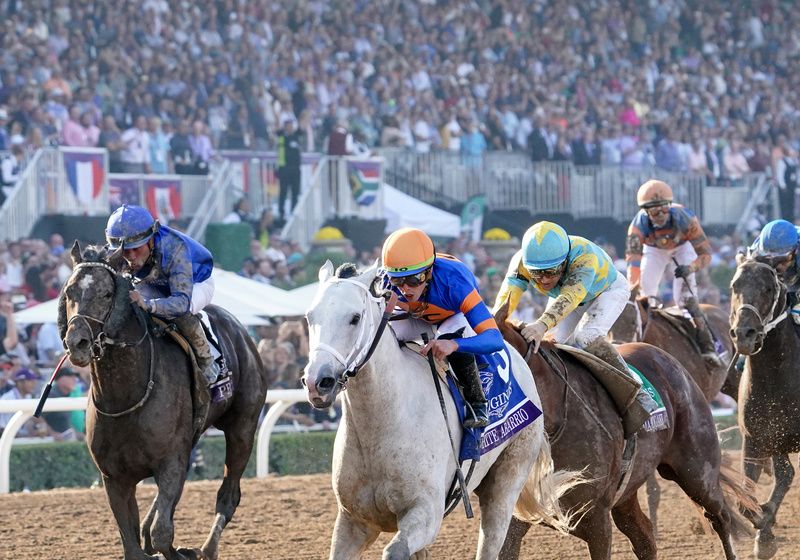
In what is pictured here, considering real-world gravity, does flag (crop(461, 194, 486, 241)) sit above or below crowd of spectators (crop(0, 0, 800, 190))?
below

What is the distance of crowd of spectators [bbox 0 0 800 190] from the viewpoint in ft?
48.1

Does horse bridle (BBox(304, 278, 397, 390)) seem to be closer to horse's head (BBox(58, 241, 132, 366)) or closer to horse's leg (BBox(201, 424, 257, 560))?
horse's head (BBox(58, 241, 132, 366))

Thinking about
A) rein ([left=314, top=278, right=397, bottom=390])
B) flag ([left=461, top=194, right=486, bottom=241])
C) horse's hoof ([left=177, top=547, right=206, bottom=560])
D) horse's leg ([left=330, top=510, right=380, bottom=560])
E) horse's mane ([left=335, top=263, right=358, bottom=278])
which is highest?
horse's mane ([left=335, top=263, right=358, bottom=278])

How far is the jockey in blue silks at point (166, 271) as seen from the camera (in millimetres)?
5770

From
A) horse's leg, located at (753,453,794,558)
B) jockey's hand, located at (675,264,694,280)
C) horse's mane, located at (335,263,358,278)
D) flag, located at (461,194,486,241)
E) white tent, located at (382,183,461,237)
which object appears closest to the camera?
horse's mane, located at (335,263,358,278)

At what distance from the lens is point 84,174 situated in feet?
44.3

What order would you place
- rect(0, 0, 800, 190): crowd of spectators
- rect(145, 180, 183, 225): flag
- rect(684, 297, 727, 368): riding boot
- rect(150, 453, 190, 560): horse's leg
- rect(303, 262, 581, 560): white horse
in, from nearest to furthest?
rect(303, 262, 581, 560): white horse
rect(150, 453, 190, 560): horse's leg
rect(684, 297, 727, 368): riding boot
rect(145, 180, 183, 225): flag
rect(0, 0, 800, 190): crowd of spectators

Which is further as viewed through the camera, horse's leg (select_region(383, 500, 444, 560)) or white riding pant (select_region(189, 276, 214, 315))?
white riding pant (select_region(189, 276, 214, 315))

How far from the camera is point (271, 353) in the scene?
12109 mm

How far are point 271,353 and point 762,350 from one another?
6.08 meters

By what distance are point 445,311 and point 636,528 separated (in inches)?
71.7

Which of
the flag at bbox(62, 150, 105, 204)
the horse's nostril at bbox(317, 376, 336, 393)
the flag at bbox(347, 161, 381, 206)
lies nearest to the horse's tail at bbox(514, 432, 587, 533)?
the horse's nostril at bbox(317, 376, 336, 393)

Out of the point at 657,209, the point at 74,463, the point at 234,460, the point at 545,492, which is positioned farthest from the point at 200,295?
the point at 74,463

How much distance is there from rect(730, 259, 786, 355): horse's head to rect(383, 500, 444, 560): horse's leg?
8.46ft
